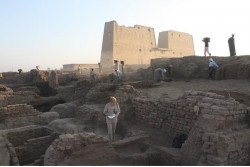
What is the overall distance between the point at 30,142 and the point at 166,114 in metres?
3.85

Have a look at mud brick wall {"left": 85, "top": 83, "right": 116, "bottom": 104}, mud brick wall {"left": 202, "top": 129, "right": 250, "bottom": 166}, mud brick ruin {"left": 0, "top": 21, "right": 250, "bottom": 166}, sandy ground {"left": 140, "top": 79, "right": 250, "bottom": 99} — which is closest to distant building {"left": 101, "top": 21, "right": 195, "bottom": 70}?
mud brick ruin {"left": 0, "top": 21, "right": 250, "bottom": 166}

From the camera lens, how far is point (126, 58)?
1350 inches

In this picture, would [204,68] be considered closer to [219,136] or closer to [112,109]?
[112,109]

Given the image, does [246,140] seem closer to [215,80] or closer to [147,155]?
[147,155]

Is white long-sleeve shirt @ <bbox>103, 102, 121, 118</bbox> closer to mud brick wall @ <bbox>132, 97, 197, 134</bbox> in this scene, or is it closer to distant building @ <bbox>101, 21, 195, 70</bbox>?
mud brick wall @ <bbox>132, 97, 197, 134</bbox>

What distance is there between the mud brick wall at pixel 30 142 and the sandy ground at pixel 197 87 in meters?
3.57

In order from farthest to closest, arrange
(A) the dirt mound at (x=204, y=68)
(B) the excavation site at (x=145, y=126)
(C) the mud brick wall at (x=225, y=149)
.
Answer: (A) the dirt mound at (x=204, y=68), (B) the excavation site at (x=145, y=126), (C) the mud brick wall at (x=225, y=149)

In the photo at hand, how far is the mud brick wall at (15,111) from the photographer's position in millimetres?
11314

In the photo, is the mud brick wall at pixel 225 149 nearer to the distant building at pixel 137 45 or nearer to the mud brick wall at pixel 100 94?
the mud brick wall at pixel 100 94

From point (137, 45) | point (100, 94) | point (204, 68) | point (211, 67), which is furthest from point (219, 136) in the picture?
point (137, 45)

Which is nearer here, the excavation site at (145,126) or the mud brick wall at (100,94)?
the excavation site at (145,126)

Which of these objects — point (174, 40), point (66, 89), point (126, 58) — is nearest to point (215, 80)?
point (66, 89)

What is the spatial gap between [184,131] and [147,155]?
1540 mm

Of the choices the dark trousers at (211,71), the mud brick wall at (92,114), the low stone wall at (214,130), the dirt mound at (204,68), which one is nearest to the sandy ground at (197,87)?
the dark trousers at (211,71)
